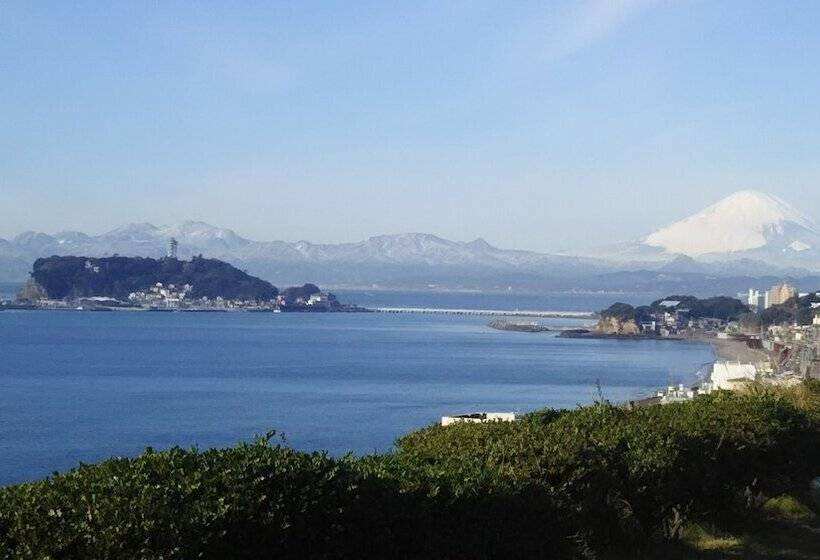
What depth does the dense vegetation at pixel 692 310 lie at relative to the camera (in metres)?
137

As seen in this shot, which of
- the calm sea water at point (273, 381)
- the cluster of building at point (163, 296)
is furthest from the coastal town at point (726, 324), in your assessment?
the cluster of building at point (163, 296)

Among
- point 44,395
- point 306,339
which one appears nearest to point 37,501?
point 44,395

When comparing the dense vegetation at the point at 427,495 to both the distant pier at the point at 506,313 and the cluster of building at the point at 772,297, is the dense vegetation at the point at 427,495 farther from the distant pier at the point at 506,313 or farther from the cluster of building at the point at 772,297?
the distant pier at the point at 506,313

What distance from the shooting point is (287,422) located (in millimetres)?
42375

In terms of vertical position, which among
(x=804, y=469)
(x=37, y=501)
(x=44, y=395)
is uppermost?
(x=37, y=501)

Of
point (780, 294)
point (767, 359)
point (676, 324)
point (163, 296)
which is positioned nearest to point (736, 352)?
point (767, 359)

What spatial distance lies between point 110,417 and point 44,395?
34.6 feet

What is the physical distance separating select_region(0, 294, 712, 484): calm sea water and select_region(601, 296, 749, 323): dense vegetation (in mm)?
13567

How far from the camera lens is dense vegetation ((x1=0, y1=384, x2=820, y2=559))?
12.5 feet

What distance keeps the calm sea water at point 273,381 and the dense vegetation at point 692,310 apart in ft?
44.5

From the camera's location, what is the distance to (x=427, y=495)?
512cm

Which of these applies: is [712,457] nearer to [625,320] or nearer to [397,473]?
[397,473]

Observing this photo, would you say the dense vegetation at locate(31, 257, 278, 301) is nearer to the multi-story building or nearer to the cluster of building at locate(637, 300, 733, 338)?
the cluster of building at locate(637, 300, 733, 338)

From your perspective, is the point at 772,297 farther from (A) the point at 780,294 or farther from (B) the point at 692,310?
(B) the point at 692,310
